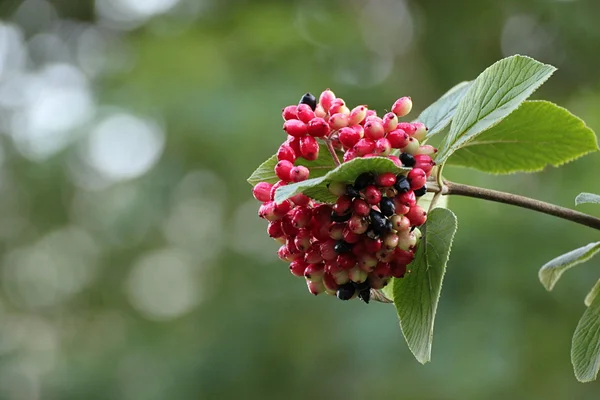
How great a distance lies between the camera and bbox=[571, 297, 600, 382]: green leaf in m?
1.31

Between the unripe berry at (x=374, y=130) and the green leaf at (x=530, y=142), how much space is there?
28cm

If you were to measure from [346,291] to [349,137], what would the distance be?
0.25 m

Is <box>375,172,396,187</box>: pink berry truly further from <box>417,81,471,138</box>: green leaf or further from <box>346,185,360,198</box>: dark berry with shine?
<box>417,81,471,138</box>: green leaf

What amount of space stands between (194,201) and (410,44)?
120 inches

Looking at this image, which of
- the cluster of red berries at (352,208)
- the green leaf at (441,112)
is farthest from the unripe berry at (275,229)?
the green leaf at (441,112)

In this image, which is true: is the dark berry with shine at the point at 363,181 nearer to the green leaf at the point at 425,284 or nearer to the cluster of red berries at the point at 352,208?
the cluster of red berries at the point at 352,208

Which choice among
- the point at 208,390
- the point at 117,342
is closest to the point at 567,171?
the point at 208,390

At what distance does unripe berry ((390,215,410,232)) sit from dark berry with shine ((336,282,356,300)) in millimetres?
138

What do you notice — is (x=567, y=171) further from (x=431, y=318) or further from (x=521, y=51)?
(x=431, y=318)

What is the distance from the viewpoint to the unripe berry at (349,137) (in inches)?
48.3

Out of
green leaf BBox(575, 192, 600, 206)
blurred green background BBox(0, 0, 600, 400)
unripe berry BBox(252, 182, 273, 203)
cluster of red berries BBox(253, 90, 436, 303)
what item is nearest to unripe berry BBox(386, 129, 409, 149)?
cluster of red berries BBox(253, 90, 436, 303)

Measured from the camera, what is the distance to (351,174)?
1116mm

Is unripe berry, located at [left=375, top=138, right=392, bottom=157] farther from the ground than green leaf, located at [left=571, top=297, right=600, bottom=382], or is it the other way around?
unripe berry, located at [left=375, top=138, right=392, bottom=157]

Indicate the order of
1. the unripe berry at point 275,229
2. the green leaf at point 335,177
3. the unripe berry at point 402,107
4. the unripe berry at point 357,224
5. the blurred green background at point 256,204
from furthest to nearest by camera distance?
the blurred green background at point 256,204 → the unripe berry at point 402,107 → the unripe berry at point 275,229 → the unripe berry at point 357,224 → the green leaf at point 335,177
